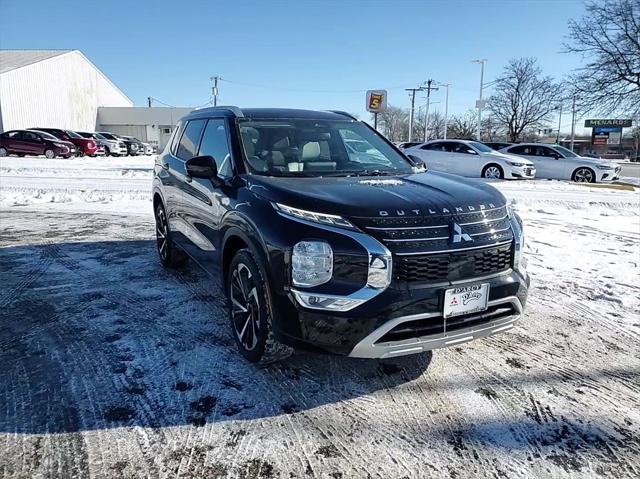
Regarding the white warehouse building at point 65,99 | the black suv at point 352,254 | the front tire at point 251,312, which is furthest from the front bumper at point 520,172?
the white warehouse building at point 65,99

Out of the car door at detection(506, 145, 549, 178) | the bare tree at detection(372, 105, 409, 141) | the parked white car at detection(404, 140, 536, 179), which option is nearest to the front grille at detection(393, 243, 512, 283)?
the parked white car at detection(404, 140, 536, 179)

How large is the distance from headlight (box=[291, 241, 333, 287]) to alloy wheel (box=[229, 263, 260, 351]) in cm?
48

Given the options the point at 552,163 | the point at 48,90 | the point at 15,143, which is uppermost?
the point at 48,90

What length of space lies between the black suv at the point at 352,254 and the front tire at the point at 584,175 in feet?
56.7

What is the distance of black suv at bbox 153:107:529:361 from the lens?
2619mm

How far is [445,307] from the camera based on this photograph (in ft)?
8.90

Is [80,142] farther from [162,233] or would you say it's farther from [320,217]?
[320,217]

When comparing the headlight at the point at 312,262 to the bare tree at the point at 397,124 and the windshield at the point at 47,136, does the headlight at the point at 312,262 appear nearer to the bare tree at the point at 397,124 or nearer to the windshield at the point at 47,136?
the windshield at the point at 47,136

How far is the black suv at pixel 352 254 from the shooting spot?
8.59 ft

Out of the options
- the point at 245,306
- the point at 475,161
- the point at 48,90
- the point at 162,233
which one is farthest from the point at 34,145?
the point at 245,306

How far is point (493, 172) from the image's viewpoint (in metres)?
16.9

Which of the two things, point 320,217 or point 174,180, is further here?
point 174,180

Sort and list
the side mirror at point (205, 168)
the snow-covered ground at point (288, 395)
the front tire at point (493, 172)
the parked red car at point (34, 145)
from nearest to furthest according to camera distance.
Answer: the snow-covered ground at point (288, 395) → the side mirror at point (205, 168) → the front tire at point (493, 172) → the parked red car at point (34, 145)

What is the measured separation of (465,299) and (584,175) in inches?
721
